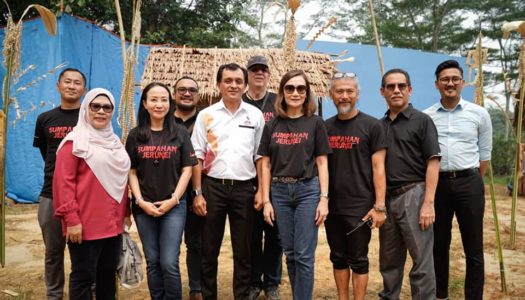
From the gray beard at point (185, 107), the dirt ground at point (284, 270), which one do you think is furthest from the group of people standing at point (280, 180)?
the dirt ground at point (284, 270)

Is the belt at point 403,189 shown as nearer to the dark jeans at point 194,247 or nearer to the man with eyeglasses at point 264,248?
the man with eyeglasses at point 264,248

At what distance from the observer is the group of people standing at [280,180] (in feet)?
9.12

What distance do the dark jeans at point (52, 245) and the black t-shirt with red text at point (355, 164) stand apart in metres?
1.99

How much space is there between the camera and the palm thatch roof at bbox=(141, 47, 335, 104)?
748cm

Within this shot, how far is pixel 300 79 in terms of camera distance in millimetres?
3025

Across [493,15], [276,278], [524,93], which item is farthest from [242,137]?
[493,15]

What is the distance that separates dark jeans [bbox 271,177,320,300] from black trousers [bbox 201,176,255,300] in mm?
301

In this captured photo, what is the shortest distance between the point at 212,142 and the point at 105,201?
2.96 feet

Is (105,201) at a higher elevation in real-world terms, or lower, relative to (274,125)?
lower

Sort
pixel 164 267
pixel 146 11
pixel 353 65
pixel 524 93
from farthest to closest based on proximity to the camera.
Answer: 1. pixel 353 65
2. pixel 146 11
3. pixel 524 93
4. pixel 164 267

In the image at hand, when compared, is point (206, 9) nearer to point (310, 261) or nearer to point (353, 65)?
point (353, 65)

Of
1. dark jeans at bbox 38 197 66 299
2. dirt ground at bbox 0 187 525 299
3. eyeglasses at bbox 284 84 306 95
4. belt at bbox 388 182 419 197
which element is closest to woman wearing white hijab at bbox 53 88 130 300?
dark jeans at bbox 38 197 66 299

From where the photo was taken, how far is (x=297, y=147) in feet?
9.73

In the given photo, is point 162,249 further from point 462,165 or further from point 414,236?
point 462,165
